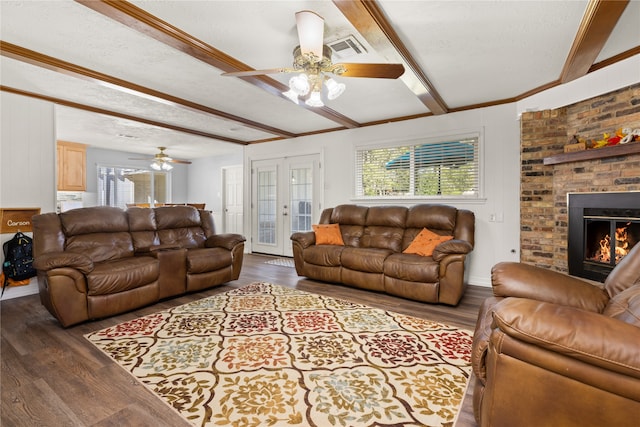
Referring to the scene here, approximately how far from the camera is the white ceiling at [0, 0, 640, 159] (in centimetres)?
211

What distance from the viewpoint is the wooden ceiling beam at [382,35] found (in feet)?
6.39

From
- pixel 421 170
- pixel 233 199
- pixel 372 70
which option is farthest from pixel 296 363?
pixel 233 199

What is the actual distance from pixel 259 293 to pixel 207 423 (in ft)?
6.96

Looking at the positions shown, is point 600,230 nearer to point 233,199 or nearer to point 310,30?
point 310,30

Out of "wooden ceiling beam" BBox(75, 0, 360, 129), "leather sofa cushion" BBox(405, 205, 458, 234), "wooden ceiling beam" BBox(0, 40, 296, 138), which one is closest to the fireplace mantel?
"leather sofa cushion" BBox(405, 205, 458, 234)

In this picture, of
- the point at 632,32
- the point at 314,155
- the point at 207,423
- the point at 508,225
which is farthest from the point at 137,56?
the point at 508,225

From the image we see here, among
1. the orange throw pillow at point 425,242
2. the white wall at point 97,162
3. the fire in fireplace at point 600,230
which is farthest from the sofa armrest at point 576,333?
the white wall at point 97,162

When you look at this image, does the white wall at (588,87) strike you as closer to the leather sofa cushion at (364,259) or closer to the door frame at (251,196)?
the leather sofa cushion at (364,259)

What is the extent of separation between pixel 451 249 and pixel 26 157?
516 centimetres

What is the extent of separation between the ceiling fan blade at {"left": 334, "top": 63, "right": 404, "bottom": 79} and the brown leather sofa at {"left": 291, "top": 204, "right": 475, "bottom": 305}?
1.90 metres

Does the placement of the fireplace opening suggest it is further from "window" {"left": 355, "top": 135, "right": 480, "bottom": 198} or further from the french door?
the french door

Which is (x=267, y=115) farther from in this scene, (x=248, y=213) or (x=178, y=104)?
(x=248, y=213)

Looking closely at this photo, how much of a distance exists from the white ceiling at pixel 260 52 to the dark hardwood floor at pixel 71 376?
2.42m

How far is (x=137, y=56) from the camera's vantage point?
2781 millimetres
